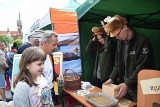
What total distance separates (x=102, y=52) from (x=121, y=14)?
75 cm

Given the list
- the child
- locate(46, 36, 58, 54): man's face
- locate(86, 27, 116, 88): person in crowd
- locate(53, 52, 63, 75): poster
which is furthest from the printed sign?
locate(53, 52, 63, 75): poster

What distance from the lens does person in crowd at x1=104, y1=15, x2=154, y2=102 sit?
2.34m

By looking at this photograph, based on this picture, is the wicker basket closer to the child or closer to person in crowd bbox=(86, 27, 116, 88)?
person in crowd bbox=(86, 27, 116, 88)

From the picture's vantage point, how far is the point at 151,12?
335 centimetres

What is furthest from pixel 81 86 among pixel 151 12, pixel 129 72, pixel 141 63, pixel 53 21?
pixel 53 21

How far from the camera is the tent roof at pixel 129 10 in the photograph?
292 centimetres

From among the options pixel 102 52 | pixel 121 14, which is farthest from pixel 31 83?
pixel 121 14

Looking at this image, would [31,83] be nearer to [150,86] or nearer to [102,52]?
[150,86]

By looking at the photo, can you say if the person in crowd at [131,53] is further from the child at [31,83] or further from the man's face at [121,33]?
the child at [31,83]

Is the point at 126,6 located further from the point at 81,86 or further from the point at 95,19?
the point at 81,86

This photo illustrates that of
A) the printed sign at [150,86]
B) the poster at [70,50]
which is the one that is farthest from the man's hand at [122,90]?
the poster at [70,50]

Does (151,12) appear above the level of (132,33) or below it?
above

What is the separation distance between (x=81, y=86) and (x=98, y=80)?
0.78 metres

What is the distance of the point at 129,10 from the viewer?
3.45 m
